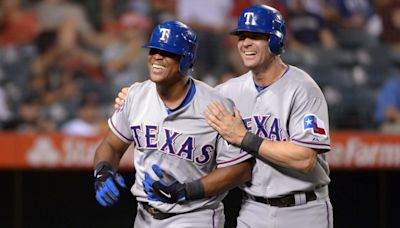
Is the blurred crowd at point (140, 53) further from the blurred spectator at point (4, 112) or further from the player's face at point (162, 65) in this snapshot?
the player's face at point (162, 65)

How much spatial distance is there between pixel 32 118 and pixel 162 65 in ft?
11.3

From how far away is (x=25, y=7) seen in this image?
7.09m

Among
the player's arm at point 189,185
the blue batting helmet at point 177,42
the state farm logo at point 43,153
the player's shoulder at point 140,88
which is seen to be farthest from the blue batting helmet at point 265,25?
the state farm logo at point 43,153

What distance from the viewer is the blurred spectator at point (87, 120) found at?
22.0ft

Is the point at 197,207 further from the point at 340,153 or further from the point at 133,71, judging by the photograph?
the point at 133,71

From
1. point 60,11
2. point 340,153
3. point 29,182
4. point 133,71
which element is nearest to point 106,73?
point 133,71

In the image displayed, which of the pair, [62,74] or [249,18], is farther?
[62,74]

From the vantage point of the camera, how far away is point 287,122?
3.69 m

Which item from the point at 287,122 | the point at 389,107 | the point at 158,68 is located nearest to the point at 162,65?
the point at 158,68

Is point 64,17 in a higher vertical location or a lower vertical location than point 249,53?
lower

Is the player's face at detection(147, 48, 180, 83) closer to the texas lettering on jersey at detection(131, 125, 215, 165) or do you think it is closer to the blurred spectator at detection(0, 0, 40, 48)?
the texas lettering on jersey at detection(131, 125, 215, 165)

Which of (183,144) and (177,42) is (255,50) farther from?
(183,144)

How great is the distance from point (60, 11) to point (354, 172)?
2.98 meters

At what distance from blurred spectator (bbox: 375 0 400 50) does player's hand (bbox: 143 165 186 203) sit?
4.60 metres
